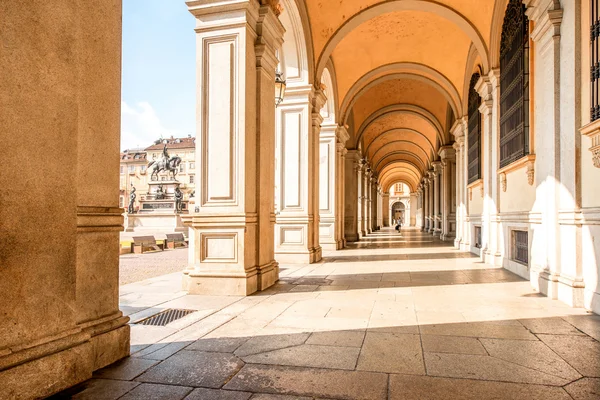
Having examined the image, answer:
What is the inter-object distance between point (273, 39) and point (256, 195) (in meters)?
3.11

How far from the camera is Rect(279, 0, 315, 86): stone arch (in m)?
10.8

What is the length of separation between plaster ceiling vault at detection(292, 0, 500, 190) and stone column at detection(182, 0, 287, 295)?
4441mm

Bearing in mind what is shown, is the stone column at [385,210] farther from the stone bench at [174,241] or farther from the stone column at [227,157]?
the stone column at [227,157]

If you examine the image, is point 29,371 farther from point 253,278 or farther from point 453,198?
point 453,198

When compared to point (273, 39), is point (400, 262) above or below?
below

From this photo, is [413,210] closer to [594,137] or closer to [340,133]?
[340,133]

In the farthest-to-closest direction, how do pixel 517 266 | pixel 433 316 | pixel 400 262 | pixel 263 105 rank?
pixel 400 262 → pixel 517 266 → pixel 263 105 → pixel 433 316

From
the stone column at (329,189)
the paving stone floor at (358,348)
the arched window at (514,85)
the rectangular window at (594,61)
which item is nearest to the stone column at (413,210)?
the stone column at (329,189)

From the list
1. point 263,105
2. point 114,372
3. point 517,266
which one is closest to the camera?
point 114,372

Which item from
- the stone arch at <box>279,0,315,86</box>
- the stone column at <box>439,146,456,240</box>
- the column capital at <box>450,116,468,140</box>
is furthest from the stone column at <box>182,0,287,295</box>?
the stone column at <box>439,146,456,240</box>

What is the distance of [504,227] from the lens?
1020 centimetres

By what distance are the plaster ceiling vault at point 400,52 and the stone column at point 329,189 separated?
0.92 meters

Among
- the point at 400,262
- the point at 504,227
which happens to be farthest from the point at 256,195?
the point at 504,227

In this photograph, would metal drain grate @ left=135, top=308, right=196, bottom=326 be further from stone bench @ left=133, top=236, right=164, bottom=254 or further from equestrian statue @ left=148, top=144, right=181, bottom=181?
equestrian statue @ left=148, top=144, right=181, bottom=181
